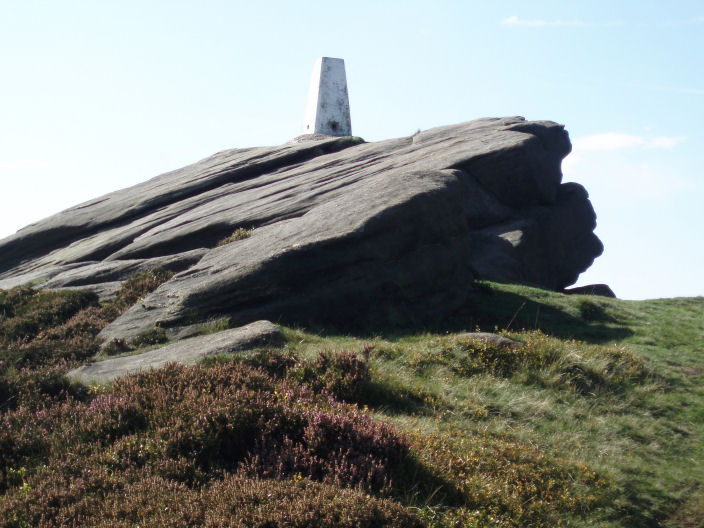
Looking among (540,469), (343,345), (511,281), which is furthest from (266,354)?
(511,281)

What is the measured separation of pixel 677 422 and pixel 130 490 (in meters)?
10.3

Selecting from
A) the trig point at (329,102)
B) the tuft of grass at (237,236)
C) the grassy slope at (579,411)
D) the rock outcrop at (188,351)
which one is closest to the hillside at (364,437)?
the grassy slope at (579,411)

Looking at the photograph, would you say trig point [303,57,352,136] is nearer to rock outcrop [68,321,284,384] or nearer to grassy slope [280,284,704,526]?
grassy slope [280,284,704,526]

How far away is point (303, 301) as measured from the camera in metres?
17.0

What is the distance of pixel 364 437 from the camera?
8.51 metres

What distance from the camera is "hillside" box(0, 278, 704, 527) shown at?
24.1ft

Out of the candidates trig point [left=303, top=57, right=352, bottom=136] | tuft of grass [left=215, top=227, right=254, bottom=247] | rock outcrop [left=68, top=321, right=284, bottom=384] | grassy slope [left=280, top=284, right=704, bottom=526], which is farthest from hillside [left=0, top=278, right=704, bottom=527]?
trig point [left=303, top=57, right=352, bottom=136]

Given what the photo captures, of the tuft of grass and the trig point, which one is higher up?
the trig point

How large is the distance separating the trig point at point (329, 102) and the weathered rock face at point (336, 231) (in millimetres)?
5411

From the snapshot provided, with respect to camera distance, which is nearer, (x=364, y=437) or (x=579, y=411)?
(x=364, y=437)

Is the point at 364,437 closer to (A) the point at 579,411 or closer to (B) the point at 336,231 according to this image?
(A) the point at 579,411

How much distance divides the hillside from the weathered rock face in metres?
1.79

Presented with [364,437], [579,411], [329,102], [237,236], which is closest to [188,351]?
[364,437]

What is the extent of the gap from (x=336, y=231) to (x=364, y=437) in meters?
9.78
